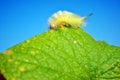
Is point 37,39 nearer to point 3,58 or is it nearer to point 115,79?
point 3,58

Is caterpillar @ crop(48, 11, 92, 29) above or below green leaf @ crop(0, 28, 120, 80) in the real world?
above

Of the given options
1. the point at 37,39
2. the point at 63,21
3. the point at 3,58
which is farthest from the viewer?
the point at 63,21

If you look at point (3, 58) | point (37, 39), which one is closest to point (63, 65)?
point (37, 39)

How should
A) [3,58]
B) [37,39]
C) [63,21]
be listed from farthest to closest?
[63,21], [37,39], [3,58]

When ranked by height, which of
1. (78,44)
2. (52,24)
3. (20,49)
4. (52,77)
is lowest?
(52,77)

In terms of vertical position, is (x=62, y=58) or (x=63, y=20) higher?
(x=63, y=20)
